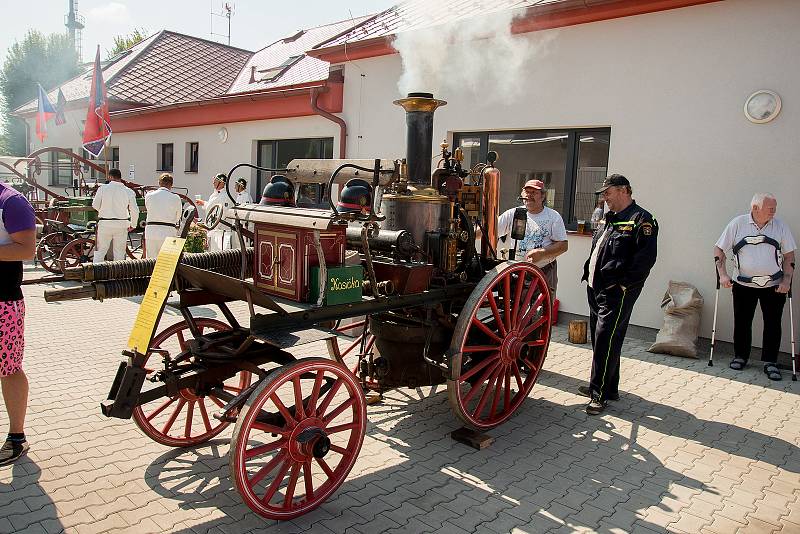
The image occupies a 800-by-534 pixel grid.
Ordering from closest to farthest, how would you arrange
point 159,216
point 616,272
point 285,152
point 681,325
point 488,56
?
point 616,272 → point 681,325 → point 488,56 → point 159,216 → point 285,152

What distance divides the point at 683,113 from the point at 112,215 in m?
8.08

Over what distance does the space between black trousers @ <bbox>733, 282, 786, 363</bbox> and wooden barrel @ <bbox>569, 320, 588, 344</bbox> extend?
155 cm

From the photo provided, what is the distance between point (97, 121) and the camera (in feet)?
39.1

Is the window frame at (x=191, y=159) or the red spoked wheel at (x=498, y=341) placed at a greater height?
the window frame at (x=191, y=159)

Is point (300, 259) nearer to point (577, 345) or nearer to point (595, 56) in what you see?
point (577, 345)

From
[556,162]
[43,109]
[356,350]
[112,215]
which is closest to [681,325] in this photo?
[556,162]

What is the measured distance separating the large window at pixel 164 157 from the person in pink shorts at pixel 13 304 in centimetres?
1355

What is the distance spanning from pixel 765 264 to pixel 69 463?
6.12 m

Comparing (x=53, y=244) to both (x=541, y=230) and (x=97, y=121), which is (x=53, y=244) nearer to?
(x=97, y=121)

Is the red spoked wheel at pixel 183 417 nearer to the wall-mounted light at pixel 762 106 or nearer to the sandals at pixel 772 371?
the sandals at pixel 772 371

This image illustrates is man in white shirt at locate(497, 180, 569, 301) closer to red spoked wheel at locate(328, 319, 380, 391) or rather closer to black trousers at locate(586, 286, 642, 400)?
black trousers at locate(586, 286, 642, 400)

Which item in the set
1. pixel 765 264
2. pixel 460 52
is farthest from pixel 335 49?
pixel 765 264

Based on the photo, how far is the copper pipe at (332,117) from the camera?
10.5 metres

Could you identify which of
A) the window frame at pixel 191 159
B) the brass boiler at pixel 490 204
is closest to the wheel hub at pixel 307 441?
the brass boiler at pixel 490 204
